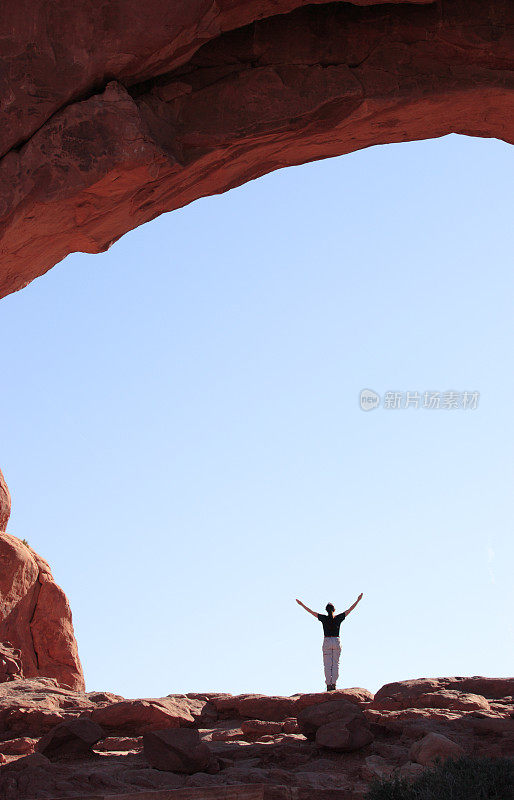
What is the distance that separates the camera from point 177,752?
305 inches

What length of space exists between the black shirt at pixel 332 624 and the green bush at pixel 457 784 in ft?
20.1

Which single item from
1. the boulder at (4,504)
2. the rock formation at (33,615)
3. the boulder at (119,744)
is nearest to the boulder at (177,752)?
the boulder at (119,744)

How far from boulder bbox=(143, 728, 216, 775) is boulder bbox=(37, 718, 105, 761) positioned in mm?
1081

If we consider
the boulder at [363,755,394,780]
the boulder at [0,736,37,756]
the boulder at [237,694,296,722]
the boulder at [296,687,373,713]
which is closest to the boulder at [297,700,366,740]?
the boulder at [363,755,394,780]

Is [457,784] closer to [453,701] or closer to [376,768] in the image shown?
[376,768]

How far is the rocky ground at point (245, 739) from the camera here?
7.36 m

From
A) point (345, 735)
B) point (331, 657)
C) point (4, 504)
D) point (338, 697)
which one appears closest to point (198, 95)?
point (345, 735)

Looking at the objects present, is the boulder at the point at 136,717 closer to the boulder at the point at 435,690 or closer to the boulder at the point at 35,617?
the boulder at the point at 435,690

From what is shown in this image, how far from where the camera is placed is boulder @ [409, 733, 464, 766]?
7.60m

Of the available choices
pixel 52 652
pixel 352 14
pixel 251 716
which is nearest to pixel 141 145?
pixel 352 14

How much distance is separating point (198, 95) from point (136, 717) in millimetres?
7727

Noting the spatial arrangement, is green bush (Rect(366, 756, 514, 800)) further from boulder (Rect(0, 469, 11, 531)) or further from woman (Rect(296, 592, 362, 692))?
boulder (Rect(0, 469, 11, 531))

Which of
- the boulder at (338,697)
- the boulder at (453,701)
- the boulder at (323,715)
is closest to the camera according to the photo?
the boulder at (323,715)

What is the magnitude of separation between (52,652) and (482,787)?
1292 centimetres
